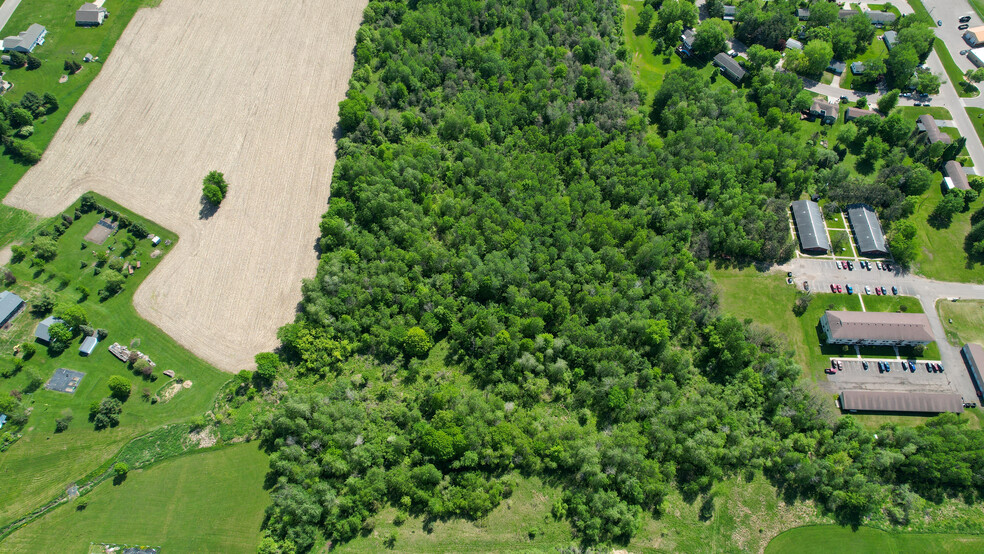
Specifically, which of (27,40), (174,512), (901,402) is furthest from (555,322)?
(27,40)

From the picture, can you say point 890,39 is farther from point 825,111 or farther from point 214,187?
point 214,187

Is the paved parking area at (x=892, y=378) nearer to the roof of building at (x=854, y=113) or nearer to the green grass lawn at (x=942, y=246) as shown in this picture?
the green grass lawn at (x=942, y=246)

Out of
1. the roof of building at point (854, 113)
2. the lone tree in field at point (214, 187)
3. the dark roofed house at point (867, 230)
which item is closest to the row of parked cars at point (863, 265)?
the dark roofed house at point (867, 230)

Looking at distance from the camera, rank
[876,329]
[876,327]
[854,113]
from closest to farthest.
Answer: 1. [876,329]
2. [876,327]
3. [854,113]

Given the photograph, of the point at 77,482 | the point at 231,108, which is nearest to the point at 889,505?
the point at 77,482

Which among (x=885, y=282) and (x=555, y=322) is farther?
(x=885, y=282)

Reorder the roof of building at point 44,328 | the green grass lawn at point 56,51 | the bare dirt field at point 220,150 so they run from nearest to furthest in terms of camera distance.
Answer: the roof of building at point 44,328
the bare dirt field at point 220,150
the green grass lawn at point 56,51

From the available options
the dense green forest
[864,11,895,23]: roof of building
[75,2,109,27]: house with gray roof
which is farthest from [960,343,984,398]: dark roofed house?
[75,2,109,27]: house with gray roof
